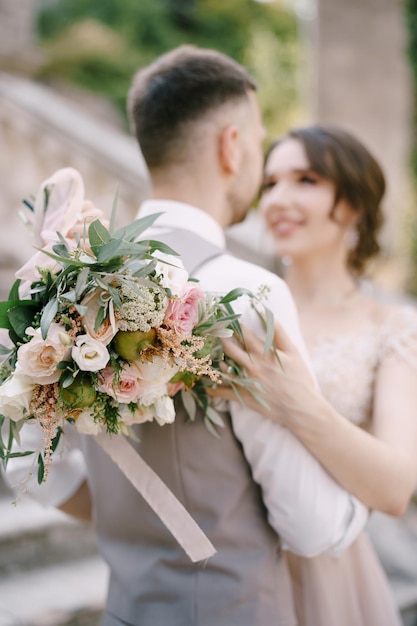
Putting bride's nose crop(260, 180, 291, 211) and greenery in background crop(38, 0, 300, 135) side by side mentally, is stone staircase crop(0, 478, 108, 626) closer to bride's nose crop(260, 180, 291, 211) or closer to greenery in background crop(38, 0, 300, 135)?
bride's nose crop(260, 180, 291, 211)

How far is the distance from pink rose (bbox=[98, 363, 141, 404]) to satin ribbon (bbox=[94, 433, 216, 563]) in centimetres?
24

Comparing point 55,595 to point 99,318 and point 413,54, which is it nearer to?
point 99,318

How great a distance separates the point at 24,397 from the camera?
1.15m

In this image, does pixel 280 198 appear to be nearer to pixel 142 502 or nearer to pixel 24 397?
pixel 142 502

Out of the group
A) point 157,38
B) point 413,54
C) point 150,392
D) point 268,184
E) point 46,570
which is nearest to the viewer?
point 150,392

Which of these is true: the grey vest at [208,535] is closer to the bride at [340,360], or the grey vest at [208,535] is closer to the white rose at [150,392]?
the bride at [340,360]

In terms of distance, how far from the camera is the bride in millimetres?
1512

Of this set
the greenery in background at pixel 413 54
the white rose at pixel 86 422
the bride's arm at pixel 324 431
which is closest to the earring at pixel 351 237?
the bride's arm at pixel 324 431

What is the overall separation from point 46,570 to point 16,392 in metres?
2.21

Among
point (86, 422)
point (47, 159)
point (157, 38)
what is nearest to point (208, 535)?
point (86, 422)

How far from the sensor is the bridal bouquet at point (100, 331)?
112 cm

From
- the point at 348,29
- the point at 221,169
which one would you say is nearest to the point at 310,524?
the point at 221,169

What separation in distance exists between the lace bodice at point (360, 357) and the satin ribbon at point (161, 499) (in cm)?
95

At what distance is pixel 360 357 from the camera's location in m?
2.26
